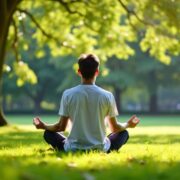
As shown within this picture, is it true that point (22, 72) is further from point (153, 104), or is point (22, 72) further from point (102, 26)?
point (153, 104)

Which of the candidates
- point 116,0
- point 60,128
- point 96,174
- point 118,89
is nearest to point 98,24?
point 116,0

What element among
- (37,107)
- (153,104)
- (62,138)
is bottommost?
(37,107)

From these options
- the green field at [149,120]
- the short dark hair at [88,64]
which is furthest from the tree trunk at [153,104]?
the short dark hair at [88,64]

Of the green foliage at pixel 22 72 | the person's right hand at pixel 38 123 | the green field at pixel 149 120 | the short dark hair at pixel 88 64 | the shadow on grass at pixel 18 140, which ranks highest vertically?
the short dark hair at pixel 88 64

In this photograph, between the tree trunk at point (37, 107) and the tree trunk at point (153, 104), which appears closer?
the tree trunk at point (153, 104)

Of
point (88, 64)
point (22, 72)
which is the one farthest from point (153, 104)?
point (88, 64)

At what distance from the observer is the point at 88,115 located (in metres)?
7.74

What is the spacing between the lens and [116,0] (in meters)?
23.2

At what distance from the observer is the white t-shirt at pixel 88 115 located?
7.70 m

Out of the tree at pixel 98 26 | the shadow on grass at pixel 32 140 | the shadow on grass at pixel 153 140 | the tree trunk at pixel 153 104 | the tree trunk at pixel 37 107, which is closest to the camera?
the shadow on grass at pixel 32 140

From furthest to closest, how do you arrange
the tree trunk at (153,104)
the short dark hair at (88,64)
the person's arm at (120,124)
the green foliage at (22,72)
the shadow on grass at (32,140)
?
1. the tree trunk at (153,104)
2. the green foliage at (22,72)
3. the shadow on grass at (32,140)
4. the person's arm at (120,124)
5. the short dark hair at (88,64)

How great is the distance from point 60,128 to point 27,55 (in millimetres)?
54203

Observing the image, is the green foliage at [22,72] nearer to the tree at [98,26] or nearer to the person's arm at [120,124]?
the tree at [98,26]

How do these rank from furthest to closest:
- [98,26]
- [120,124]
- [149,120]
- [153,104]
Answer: [153,104] → [149,120] → [98,26] → [120,124]
